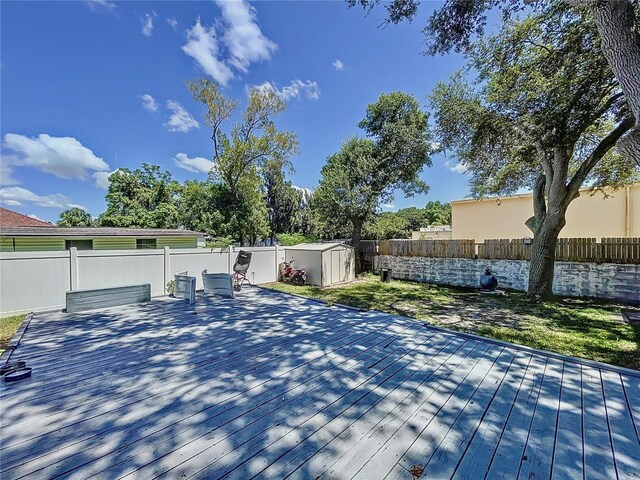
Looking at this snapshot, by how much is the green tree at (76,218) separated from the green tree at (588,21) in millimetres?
27193

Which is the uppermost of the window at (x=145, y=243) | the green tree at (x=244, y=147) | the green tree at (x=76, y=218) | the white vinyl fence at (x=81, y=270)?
the green tree at (x=244, y=147)

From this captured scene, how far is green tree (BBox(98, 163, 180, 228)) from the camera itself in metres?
19.2

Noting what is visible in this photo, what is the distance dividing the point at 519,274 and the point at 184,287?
30.9 feet

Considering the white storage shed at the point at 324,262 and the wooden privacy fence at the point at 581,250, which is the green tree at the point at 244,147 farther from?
the wooden privacy fence at the point at 581,250

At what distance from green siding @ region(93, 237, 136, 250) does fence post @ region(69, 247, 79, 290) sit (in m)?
7.29

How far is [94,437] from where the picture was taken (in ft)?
5.74

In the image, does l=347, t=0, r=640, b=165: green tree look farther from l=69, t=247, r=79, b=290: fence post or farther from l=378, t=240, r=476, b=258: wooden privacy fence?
l=69, t=247, r=79, b=290: fence post

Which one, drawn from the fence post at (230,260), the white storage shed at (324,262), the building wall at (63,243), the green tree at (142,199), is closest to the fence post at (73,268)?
the fence post at (230,260)

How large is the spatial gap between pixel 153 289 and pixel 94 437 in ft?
17.7

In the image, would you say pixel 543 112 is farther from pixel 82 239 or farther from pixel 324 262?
pixel 82 239

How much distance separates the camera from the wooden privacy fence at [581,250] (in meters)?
6.68

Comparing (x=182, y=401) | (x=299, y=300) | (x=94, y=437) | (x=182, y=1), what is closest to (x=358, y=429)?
(x=182, y=401)

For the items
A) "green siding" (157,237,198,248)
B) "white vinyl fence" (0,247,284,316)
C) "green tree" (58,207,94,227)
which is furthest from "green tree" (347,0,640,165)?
"green tree" (58,207,94,227)

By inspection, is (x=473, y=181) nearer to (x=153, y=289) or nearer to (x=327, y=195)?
(x=327, y=195)
